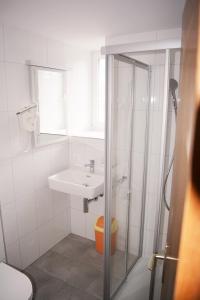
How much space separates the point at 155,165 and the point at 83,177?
0.89m

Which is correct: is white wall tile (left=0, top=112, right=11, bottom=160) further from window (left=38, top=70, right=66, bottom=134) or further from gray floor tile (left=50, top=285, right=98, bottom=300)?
gray floor tile (left=50, top=285, right=98, bottom=300)

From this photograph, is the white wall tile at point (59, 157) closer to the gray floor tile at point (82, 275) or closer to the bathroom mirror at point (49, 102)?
the bathroom mirror at point (49, 102)

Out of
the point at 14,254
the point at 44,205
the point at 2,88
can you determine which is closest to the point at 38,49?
the point at 2,88

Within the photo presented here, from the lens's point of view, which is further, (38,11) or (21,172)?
(21,172)

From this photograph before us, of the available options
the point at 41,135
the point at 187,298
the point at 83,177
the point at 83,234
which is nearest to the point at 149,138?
the point at 83,177

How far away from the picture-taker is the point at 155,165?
86.0 inches

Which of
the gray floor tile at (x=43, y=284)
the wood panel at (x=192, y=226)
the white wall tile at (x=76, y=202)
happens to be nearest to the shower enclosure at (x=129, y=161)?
the gray floor tile at (x=43, y=284)

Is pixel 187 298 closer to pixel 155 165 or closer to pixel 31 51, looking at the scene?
pixel 155 165

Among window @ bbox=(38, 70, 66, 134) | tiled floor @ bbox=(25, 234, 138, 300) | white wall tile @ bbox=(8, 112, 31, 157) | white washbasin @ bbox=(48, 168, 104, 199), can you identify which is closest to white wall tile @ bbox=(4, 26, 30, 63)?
window @ bbox=(38, 70, 66, 134)

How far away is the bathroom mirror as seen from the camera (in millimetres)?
2219

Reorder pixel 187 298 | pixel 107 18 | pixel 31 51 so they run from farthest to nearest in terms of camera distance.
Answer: pixel 31 51
pixel 107 18
pixel 187 298

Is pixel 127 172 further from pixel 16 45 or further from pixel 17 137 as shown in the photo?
pixel 16 45

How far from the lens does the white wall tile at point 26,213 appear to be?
2.21 m

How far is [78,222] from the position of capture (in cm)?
293
